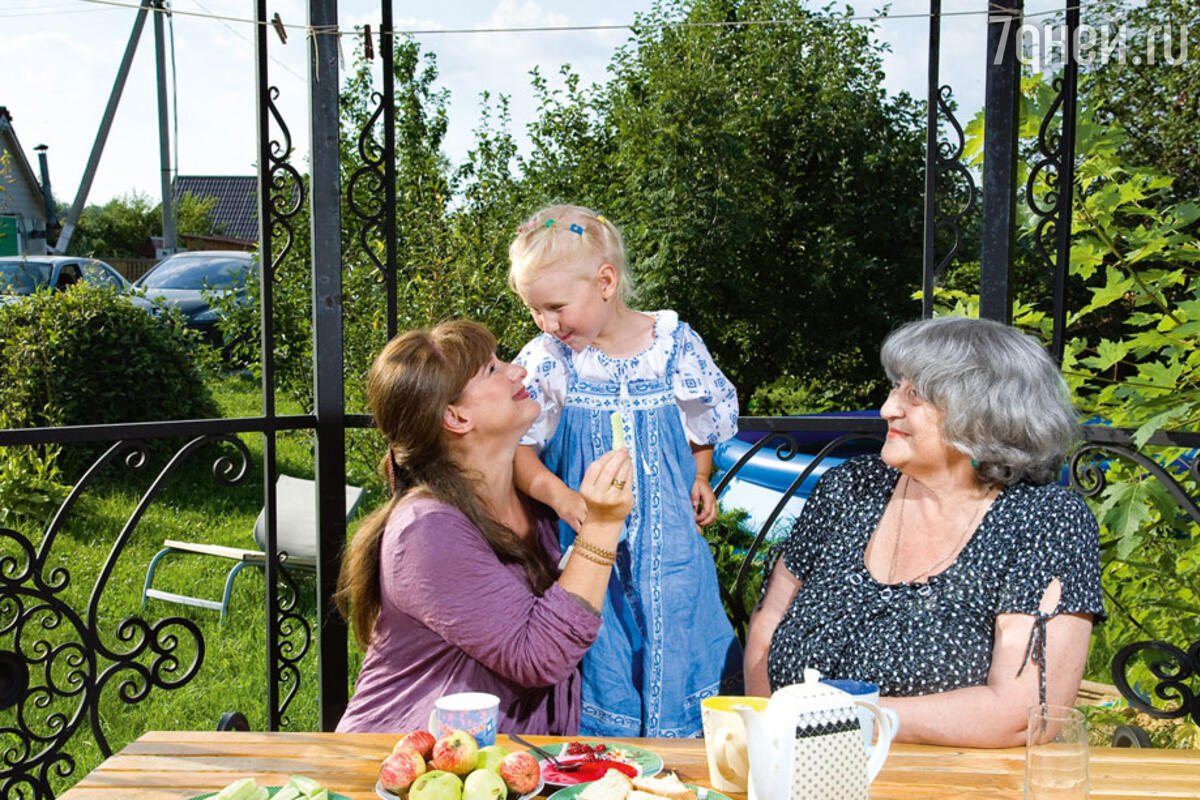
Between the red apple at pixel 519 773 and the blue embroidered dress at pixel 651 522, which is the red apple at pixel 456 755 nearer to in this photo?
the red apple at pixel 519 773

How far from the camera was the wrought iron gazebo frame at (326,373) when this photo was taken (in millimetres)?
2180

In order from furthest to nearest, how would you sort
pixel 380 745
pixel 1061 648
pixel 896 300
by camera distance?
1. pixel 896 300
2. pixel 1061 648
3. pixel 380 745

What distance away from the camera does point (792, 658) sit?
1.81 m

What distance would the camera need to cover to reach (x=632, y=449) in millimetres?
2145

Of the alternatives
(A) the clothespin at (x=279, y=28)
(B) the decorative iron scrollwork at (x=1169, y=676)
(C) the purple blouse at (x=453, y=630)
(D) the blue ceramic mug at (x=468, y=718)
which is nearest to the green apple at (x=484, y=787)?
(D) the blue ceramic mug at (x=468, y=718)

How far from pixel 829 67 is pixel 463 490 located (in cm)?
830

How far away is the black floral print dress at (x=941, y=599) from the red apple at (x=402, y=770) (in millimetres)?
802

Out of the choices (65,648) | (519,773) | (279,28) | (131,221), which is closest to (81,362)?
(279,28)

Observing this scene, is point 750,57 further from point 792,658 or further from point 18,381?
point 792,658

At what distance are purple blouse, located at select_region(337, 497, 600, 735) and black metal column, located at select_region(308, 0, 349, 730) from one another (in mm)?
899

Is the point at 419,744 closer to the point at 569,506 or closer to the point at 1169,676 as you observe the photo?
the point at 569,506

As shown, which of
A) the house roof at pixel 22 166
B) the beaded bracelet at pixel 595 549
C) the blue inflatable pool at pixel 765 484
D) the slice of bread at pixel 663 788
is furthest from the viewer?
the house roof at pixel 22 166

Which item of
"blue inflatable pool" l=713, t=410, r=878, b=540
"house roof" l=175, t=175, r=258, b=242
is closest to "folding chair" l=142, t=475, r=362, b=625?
"blue inflatable pool" l=713, t=410, r=878, b=540

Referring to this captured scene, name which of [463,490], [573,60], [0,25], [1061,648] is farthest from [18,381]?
[0,25]
